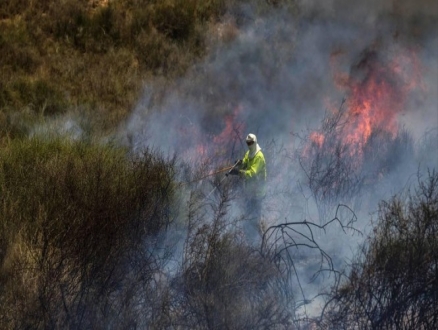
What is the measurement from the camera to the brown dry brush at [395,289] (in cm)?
654

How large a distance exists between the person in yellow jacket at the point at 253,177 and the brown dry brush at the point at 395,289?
343 cm

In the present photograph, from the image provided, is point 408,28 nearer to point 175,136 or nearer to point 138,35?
point 175,136

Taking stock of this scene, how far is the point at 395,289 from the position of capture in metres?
6.61

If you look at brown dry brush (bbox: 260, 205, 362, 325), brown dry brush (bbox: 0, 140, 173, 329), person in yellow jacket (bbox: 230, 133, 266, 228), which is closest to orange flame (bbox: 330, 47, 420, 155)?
brown dry brush (bbox: 260, 205, 362, 325)

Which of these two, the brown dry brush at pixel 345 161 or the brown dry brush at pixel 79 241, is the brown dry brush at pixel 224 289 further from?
the brown dry brush at pixel 345 161

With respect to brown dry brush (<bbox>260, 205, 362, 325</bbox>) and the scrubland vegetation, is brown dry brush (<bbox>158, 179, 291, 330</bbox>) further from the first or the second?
brown dry brush (<bbox>260, 205, 362, 325</bbox>)

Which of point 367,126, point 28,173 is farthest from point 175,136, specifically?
point 28,173

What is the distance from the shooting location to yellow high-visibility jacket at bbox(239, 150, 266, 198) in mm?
10125

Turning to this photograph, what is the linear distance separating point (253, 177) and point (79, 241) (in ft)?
11.3

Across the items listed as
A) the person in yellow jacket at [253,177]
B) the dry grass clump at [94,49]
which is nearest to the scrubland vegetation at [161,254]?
the person in yellow jacket at [253,177]

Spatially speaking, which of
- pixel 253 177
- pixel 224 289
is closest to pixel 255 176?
pixel 253 177

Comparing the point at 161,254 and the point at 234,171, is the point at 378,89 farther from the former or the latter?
the point at 161,254

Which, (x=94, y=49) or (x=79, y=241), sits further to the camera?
(x=94, y=49)

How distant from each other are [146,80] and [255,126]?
2981 mm
